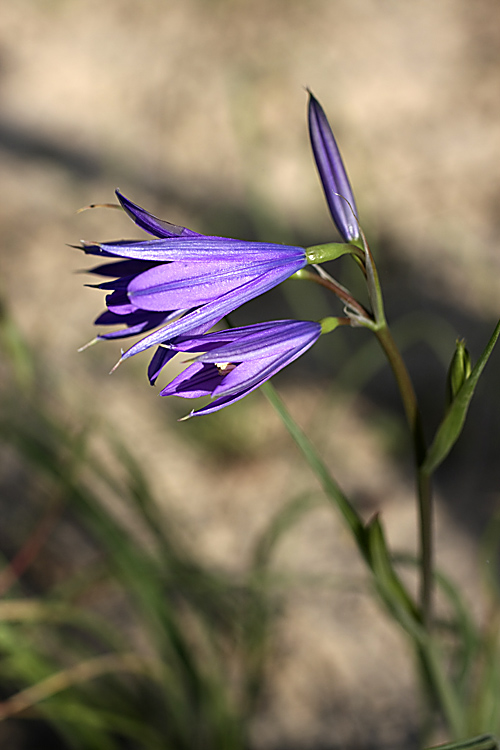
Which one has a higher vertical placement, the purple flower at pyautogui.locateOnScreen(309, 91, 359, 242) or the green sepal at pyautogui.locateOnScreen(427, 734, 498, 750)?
the purple flower at pyautogui.locateOnScreen(309, 91, 359, 242)

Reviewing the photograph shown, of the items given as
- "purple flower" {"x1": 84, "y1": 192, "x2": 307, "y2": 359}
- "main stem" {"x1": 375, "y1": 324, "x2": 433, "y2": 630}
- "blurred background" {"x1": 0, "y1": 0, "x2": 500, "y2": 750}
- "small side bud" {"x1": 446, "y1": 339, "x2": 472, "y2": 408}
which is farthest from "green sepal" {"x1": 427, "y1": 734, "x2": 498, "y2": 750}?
"blurred background" {"x1": 0, "y1": 0, "x2": 500, "y2": 750}

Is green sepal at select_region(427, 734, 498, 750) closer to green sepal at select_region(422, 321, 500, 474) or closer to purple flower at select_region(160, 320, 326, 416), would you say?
green sepal at select_region(422, 321, 500, 474)

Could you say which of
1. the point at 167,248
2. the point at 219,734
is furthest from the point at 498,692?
the point at 167,248

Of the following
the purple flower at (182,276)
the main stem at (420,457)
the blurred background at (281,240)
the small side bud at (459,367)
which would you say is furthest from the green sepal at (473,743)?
the blurred background at (281,240)

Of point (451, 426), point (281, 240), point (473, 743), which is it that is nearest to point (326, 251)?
point (451, 426)

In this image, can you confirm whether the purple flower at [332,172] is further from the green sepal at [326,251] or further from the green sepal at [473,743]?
the green sepal at [473,743]

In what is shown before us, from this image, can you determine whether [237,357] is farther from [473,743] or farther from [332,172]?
[473,743]
